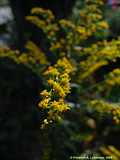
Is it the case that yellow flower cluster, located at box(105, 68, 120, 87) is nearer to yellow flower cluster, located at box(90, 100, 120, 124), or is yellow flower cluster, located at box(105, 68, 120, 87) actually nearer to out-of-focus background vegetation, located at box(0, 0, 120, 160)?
yellow flower cluster, located at box(90, 100, 120, 124)

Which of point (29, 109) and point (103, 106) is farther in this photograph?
point (29, 109)

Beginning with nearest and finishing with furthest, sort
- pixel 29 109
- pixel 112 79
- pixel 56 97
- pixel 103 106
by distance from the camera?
pixel 56 97, pixel 103 106, pixel 112 79, pixel 29 109

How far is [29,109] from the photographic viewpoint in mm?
5176

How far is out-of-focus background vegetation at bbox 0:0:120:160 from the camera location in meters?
4.26

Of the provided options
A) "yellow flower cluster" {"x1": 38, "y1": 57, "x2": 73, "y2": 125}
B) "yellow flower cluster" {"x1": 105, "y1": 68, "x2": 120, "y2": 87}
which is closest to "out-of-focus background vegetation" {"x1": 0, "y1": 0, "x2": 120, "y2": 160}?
"yellow flower cluster" {"x1": 105, "y1": 68, "x2": 120, "y2": 87}

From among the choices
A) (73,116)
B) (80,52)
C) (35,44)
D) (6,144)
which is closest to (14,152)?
(6,144)

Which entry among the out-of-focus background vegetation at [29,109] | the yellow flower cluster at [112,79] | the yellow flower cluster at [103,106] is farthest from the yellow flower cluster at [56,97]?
the out-of-focus background vegetation at [29,109]

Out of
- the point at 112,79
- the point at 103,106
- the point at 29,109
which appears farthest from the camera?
the point at 29,109

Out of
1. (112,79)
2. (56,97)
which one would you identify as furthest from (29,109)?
(56,97)

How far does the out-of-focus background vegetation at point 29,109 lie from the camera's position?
426 centimetres

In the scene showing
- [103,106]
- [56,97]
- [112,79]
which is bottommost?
[56,97]

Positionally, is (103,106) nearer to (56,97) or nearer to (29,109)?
(56,97)

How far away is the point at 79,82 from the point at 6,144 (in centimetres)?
180

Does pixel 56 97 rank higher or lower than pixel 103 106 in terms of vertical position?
lower
